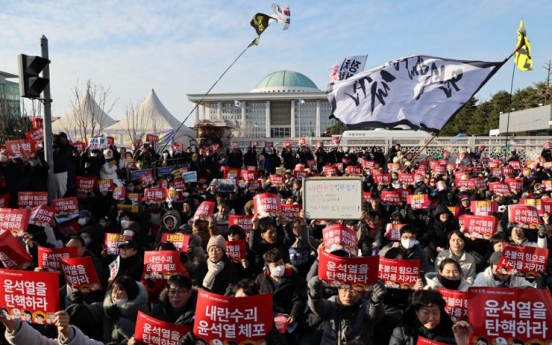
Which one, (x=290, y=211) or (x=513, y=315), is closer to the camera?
(x=513, y=315)

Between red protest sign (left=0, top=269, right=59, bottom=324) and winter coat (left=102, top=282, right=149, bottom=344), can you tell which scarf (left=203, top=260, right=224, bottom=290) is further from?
red protest sign (left=0, top=269, right=59, bottom=324)

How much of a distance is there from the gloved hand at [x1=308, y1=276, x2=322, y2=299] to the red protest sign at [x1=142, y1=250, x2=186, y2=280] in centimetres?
142

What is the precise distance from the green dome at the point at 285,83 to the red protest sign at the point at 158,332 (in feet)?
338

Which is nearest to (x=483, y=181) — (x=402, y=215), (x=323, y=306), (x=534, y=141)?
(x=402, y=215)

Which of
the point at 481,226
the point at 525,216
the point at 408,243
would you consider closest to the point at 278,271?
the point at 408,243

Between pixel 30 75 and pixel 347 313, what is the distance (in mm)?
5355

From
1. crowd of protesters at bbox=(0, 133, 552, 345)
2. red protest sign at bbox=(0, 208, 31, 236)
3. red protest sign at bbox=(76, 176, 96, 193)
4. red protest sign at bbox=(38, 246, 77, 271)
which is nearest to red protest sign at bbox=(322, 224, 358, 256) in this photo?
crowd of protesters at bbox=(0, 133, 552, 345)

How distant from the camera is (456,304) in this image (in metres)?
3.24

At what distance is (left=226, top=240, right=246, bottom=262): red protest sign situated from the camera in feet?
16.2

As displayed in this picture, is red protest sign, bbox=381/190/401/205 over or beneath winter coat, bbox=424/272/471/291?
over

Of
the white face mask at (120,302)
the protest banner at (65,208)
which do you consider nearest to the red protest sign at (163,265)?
the white face mask at (120,302)

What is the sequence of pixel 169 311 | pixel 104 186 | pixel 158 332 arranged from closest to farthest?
pixel 158 332 → pixel 169 311 → pixel 104 186

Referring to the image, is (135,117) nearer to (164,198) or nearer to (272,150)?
(272,150)

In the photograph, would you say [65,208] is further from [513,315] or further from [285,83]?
[285,83]
